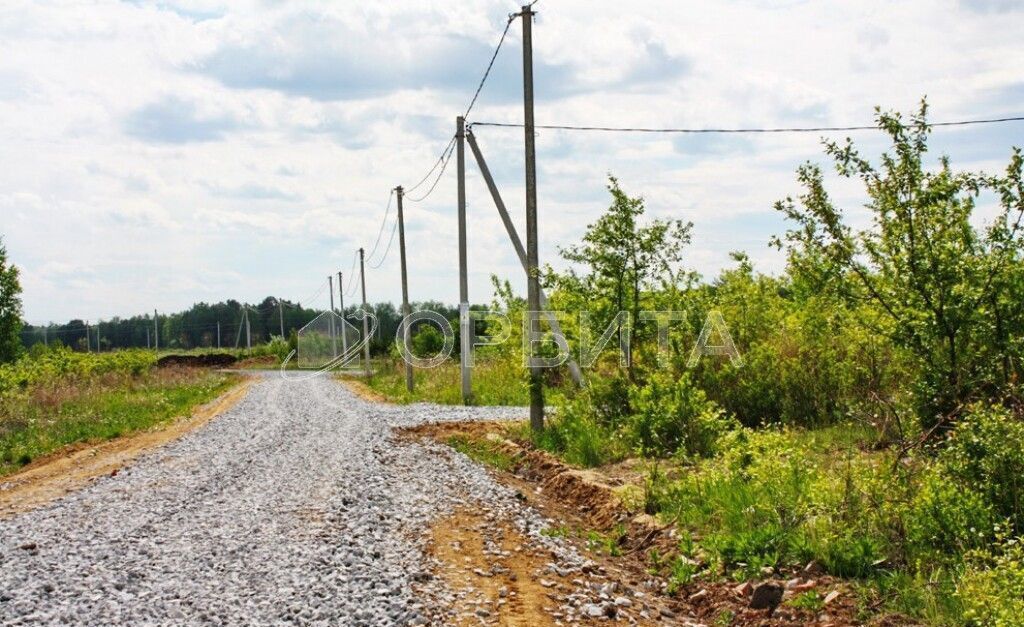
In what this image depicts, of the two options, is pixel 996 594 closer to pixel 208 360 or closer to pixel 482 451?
pixel 482 451

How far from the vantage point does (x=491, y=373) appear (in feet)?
95.8

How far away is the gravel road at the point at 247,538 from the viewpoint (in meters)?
6.92

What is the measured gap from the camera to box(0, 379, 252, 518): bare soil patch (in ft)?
40.1

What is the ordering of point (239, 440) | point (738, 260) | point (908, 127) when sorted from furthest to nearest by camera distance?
point (239, 440)
point (738, 260)
point (908, 127)

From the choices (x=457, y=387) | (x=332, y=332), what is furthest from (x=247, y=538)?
(x=332, y=332)

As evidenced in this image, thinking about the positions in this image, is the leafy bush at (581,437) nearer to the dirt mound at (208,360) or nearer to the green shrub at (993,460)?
the green shrub at (993,460)

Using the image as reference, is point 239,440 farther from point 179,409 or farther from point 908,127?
point 908,127

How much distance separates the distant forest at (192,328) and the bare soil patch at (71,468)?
233ft

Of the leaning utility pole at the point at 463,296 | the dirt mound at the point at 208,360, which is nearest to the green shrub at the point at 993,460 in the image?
the leaning utility pole at the point at 463,296

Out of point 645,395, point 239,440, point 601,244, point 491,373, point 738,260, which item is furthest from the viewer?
point 491,373

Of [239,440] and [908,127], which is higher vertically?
[908,127]

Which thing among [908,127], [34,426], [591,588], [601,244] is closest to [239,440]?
[34,426]

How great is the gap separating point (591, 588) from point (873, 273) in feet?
12.9

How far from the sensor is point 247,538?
9070mm
